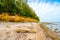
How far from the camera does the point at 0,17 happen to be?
928 centimetres

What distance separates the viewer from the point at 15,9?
10.8 m

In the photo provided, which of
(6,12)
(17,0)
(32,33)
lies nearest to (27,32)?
(32,33)

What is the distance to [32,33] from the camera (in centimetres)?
599

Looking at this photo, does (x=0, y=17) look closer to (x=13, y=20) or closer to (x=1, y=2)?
(x=13, y=20)

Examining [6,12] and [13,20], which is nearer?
[13,20]

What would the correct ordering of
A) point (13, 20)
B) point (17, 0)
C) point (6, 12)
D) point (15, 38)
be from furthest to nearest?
point (17, 0), point (6, 12), point (13, 20), point (15, 38)

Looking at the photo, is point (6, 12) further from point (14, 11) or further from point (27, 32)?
point (27, 32)

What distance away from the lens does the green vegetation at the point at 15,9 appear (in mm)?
10617

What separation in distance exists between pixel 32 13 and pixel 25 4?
1.93 feet

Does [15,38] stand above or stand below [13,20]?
above

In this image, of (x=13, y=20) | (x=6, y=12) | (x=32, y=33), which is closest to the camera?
(x=32, y=33)

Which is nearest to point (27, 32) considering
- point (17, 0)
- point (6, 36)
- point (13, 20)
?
point (6, 36)

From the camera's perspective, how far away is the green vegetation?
10.6 meters

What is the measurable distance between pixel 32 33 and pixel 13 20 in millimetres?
3287
